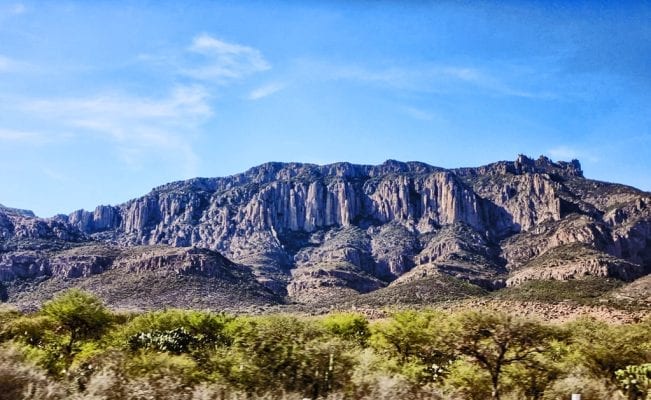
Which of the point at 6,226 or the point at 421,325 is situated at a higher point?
the point at 6,226

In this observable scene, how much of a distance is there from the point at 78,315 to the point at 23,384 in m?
22.8

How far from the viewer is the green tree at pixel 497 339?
19.3 meters

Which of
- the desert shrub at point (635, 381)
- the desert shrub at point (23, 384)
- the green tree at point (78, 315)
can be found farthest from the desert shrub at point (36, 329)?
the desert shrub at point (635, 381)

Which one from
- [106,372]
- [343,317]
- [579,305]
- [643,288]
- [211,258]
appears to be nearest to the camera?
[106,372]

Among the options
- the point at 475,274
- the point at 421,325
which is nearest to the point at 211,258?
the point at 475,274

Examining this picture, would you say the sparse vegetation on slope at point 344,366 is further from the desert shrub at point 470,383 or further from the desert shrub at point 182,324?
the desert shrub at point 182,324

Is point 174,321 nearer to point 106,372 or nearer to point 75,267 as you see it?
point 106,372

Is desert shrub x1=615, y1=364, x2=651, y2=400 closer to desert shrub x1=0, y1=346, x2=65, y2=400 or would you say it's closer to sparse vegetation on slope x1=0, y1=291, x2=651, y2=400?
sparse vegetation on slope x1=0, y1=291, x2=651, y2=400

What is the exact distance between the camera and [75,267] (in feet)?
456

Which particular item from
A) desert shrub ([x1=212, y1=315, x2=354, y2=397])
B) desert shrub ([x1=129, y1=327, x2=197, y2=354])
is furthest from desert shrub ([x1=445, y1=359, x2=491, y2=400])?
desert shrub ([x1=129, y1=327, x2=197, y2=354])

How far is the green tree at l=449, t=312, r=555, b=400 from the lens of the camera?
63.4 ft

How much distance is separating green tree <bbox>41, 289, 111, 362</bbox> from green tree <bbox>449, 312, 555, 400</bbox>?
24761mm

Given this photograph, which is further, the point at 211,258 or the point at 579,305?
the point at 211,258

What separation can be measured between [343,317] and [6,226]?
165 m
